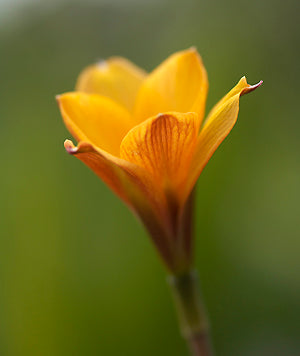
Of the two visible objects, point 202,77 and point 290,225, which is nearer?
point 202,77

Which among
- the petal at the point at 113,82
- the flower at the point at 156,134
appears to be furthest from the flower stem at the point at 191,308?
the petal at the point at 113,82

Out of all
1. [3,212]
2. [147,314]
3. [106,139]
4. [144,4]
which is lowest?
[147,314]

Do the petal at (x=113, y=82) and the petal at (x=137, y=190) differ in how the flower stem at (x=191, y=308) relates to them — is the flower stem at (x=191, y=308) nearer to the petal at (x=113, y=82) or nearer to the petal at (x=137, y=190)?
the petal at (x=137, y=190)

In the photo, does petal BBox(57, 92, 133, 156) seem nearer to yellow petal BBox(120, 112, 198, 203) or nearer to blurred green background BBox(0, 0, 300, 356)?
yellow petal BBox(120, 112, 198, 203)

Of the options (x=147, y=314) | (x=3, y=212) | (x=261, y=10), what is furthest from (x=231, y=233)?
(x=261, y=10)

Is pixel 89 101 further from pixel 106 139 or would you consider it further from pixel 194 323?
pixel 194 323

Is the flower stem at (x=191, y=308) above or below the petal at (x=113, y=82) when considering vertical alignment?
below

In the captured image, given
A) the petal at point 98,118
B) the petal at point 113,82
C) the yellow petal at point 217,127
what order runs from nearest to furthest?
→ the yellow petal at point 217,127
the petal at point 98,118
the petal at point 113,82
